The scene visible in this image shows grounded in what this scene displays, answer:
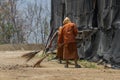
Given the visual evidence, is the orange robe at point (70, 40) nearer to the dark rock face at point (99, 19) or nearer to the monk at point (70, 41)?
the monk at point (70, 41)

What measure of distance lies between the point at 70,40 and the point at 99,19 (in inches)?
82.5

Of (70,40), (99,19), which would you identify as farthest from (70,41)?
(99,19)

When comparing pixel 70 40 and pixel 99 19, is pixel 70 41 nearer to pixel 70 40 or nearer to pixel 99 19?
pixel 70 40

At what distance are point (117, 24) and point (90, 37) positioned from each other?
2.68 m

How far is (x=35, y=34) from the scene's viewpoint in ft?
129

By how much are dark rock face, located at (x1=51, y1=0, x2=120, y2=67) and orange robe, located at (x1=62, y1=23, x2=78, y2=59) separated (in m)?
1.16

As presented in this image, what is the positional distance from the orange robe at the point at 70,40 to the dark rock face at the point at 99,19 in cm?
116

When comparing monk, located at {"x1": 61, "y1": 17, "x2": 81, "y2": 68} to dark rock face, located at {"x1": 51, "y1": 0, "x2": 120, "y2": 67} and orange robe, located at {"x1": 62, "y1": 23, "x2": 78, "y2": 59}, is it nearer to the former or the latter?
orange robe, located at {"x1": 62, "y1": 23, "x2": 78, "y2": 59}

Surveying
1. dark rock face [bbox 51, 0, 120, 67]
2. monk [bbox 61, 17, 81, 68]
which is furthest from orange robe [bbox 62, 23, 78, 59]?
dark rock face [bbox 51, 0, 120, 67]

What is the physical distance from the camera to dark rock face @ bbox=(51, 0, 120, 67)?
1386cm

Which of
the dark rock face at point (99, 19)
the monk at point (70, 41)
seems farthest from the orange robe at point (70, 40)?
the dark rock face at point (99, 19)

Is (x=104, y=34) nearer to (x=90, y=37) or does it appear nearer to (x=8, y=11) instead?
(x=90, y=37)

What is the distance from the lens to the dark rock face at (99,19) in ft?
45.5

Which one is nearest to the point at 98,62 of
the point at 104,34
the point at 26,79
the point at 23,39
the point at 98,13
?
the point at 104,34
